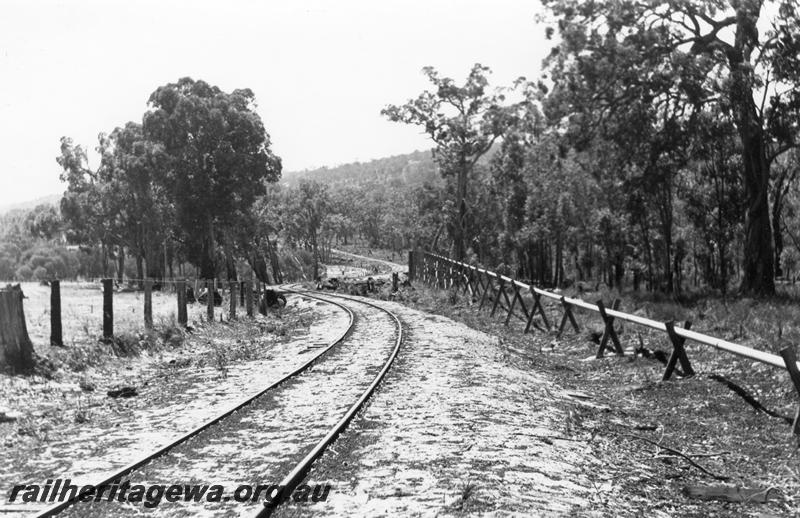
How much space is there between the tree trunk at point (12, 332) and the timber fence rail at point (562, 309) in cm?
1009

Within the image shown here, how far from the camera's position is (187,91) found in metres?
46.7

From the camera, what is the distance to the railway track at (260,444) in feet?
18.5

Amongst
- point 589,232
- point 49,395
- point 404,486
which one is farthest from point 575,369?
point 589,232

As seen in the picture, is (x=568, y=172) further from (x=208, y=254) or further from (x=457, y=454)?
(x=457, y=454)

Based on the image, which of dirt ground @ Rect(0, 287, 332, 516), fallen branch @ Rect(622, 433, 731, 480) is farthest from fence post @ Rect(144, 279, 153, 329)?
fallen branch @ Rect(622, 433, 731, 480)

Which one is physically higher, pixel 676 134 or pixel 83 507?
pixel 676 134

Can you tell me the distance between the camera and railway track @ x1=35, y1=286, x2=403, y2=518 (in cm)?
564

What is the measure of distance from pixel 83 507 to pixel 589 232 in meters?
47.2

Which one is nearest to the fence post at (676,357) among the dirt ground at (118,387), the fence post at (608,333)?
the fence post at (608,333)

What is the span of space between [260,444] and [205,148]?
41.0m

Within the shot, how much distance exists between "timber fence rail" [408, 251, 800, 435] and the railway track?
457 centimetres

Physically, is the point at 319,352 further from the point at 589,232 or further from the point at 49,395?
the point at 589,232

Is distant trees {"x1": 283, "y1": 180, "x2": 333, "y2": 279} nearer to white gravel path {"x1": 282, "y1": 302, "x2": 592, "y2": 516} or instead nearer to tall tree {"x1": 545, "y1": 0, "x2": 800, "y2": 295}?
tall tree {"x1": 545, "y1": 0, "x2": 800, "y2": 295}

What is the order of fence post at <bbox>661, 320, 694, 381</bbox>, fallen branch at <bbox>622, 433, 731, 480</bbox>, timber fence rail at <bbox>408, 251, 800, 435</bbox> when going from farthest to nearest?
fence post at <bbox>661, 320, 694, 381</bbox> → timber fence rail at <bbox>408, 251, 800, 435</bbox> → fallen branch at <bbox>622, 433, 731, 480</bbox>
